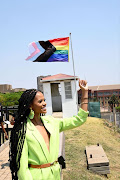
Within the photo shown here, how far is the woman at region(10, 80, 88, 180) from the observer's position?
2.39m

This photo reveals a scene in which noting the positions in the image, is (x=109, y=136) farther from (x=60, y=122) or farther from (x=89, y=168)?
(x=60, y=122)

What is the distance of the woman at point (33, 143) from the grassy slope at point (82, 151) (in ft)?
14.2

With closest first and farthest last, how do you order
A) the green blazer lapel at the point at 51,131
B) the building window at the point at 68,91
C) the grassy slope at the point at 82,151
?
the green blazer lapel at the point at 51,131, the grassy slope at the point at 82,151, the building window at the point at 68,91

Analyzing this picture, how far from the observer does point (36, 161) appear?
2.41 m

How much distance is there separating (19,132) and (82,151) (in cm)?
730

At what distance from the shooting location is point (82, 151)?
371 inches

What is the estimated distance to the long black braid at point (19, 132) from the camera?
2432 millimetres

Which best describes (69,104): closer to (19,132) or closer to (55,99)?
(55,99)

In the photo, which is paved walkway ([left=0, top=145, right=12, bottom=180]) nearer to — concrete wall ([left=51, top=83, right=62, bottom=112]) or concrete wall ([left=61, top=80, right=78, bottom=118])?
concrete wall ([left=61, top=80, right=78, bottom=118])

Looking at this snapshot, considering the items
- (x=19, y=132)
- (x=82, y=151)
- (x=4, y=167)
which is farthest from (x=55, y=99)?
(x=19, y=132)

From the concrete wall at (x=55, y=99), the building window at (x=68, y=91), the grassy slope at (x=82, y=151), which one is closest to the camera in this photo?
the grassy slope at (x=82, y=151)

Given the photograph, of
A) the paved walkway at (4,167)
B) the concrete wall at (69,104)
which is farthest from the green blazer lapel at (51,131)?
the concrete wall at (69,104)

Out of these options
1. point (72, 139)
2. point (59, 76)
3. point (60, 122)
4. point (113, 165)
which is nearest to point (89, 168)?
point (113, 165)

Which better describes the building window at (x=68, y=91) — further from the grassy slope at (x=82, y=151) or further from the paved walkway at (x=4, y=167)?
the paved walkway at (x=4, y=167)
